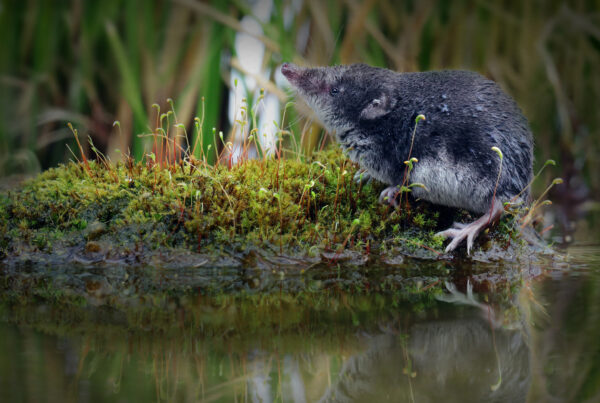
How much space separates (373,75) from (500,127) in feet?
2.51

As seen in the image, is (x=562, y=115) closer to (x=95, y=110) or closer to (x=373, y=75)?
(x=373, y=75)

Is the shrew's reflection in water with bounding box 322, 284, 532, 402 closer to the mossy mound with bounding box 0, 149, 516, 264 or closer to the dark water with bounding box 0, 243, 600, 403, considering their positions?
the dark water with bounding box 0, 243, 600, 403

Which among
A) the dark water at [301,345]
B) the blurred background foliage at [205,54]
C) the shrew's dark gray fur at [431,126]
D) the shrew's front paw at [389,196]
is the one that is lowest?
the dark water at [301,345]

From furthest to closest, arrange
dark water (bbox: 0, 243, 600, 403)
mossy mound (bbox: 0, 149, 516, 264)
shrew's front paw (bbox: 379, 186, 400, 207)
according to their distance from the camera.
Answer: shrew's front paw (bbox: 379, 186, 400, 207)
mossy mound (bbox: 0, 149, 516, 264)
dark water (bbox: 0, 243, 600, 403)

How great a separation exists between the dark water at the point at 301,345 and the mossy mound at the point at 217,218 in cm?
44

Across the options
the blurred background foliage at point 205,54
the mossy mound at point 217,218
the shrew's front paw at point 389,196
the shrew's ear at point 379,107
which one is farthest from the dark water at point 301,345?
the blurred background foliage at point 205,54

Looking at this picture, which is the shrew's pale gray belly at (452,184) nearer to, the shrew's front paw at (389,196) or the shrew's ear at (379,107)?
the shrew's front paw at (389,196)

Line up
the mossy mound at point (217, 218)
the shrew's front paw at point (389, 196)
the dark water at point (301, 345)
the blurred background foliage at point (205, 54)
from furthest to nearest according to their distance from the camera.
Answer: the blurred background foliage at point (205, 54), the shrew's front paw at point (389, 196), the mossy mound at point (217, 218), the dark water at point (301, 345)

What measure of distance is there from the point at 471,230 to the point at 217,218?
132 cm

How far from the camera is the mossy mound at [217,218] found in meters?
2.95

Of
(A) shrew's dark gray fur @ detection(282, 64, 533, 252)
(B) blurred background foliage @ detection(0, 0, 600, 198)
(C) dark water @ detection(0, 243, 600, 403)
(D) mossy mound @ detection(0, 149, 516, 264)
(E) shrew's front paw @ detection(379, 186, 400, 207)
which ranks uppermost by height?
(B) blurred background foliage @ detection(0, 0, 600, 198)

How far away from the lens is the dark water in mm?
1535

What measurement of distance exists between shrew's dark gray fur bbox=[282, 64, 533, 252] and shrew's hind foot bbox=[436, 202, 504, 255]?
55mm

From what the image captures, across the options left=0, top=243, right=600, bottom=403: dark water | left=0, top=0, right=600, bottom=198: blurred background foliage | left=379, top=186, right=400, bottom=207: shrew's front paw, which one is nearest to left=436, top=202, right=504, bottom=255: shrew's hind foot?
left=379, top=186, right=400, bottom=207: shrew's front paw
